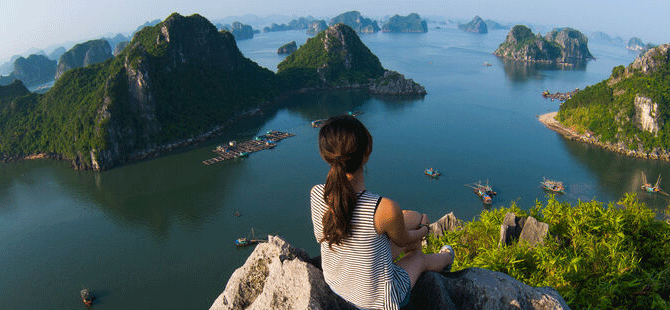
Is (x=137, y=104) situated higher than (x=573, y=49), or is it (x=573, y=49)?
(x=573, y=49)

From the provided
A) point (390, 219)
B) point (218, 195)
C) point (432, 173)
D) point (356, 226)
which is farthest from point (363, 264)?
point (432, 173)

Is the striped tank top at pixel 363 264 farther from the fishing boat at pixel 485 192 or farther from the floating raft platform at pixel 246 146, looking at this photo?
the floating raft platform at pixel 246 146

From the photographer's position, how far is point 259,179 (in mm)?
41969

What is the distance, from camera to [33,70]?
12425 centimetres

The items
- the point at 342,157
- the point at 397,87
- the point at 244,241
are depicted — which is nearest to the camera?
the point at 342,157

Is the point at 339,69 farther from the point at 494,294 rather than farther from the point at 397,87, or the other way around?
the point at 494,294

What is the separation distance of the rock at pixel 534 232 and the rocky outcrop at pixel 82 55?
144 metres

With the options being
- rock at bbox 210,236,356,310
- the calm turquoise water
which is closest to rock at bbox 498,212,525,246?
rock at bbox 210,236,356,310

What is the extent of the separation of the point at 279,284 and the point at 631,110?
61257 millimetres

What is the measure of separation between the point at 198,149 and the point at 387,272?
5160cm

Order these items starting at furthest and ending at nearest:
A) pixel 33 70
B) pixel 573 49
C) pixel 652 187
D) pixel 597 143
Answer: pixel 573 49 → pixel 33 70 → pixel 597 143 → pixel 652 187

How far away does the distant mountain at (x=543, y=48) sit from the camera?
126 m

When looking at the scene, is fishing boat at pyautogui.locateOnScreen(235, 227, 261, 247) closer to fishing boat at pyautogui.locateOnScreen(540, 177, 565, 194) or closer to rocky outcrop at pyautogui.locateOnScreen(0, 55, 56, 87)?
fishing boat at pyautogui.locateOnScreen(540, 177, 565, 194)

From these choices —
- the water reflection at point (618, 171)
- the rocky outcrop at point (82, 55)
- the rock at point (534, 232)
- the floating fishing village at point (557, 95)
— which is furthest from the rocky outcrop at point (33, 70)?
the rock at point (534, 232)
